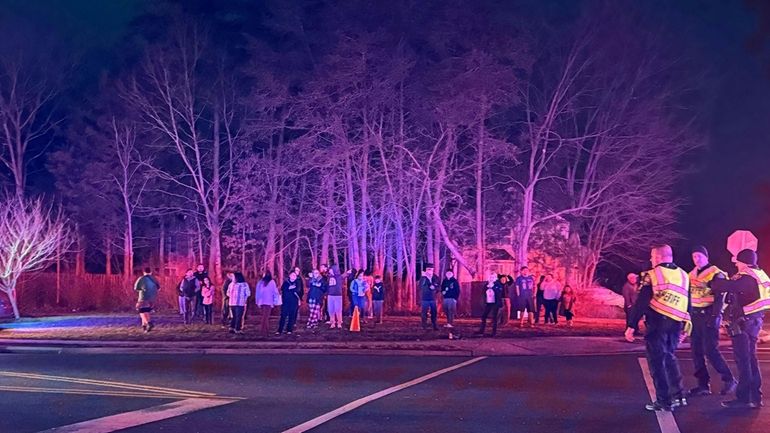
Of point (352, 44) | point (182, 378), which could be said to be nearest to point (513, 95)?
point (352, 44)

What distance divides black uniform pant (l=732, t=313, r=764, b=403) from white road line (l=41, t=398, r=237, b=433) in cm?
621

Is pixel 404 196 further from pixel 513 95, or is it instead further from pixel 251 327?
pixel 251 327

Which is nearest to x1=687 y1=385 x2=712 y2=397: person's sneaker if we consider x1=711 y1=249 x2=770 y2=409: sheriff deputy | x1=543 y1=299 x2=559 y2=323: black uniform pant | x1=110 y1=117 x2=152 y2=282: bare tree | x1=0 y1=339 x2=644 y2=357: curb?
x1=711 y1=249 x2=770 y2=409: sheriff deputy

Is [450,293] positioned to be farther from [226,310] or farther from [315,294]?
[226,310]

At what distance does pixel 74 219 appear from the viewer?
43.0 metres

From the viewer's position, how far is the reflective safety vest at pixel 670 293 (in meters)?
9.90

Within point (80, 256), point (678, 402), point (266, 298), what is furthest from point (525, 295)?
point (80, 256)

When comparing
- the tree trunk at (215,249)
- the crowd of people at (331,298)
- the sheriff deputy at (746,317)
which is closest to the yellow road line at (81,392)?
the sheriff deputy at (746,317)

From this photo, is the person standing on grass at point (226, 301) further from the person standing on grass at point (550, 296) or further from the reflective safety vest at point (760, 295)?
the reflective safety vest at point (760, 295)

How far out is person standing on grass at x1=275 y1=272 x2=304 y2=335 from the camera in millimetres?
20516

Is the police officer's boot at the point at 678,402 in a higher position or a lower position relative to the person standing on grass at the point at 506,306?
lower

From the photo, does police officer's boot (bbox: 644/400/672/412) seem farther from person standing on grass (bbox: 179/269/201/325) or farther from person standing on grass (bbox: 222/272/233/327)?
person standing on grass (bbox: 179/269/201/325)

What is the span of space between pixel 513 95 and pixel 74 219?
80.6 ft

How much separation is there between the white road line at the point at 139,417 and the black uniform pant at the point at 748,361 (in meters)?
6.21
